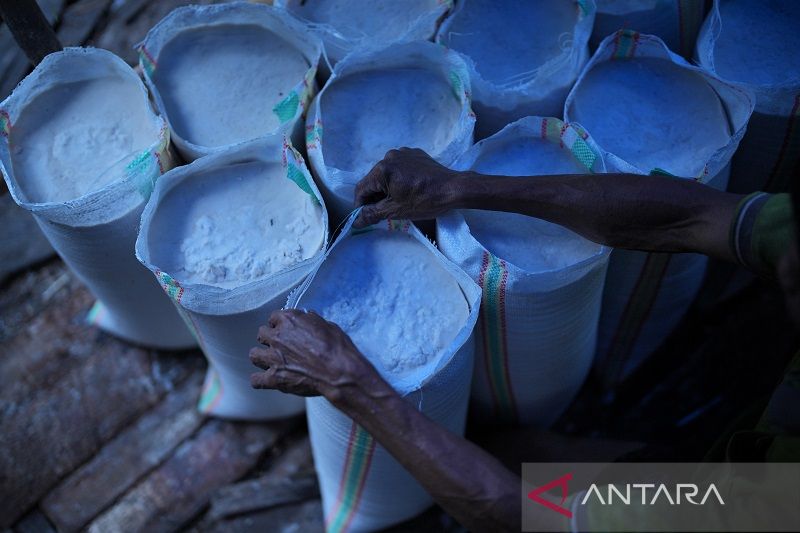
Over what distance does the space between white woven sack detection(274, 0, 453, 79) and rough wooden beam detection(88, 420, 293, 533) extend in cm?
92

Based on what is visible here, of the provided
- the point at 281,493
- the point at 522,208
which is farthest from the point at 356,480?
the point at 522,208

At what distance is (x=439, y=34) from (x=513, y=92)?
0.77ft

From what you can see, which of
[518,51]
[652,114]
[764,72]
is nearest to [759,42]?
[764,72]

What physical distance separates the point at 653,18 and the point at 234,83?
1.00m

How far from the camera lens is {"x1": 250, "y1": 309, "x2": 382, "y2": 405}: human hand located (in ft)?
3.69

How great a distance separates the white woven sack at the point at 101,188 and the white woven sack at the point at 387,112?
0.34 metres

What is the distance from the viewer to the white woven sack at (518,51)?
1.53m

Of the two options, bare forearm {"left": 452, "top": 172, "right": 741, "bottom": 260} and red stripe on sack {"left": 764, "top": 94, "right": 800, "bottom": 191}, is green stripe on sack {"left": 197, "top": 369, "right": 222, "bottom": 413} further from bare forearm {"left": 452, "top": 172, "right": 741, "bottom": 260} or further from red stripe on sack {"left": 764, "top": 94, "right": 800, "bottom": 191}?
red stripe on sack {"left": 764, "top": 94, "right": 800, "bottom": 191}

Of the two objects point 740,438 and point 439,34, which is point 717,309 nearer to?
point 740,438

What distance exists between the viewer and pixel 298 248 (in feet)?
4.58

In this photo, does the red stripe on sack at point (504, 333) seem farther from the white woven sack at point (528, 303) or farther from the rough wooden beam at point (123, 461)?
the rough wooden beam at point (123, 461)

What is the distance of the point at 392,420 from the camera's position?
1.09m

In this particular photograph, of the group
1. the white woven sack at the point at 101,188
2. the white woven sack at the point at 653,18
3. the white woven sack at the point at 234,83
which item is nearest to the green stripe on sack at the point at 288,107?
the white woven sack at the point at 234,83

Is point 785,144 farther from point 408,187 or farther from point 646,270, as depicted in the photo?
point 408,187
